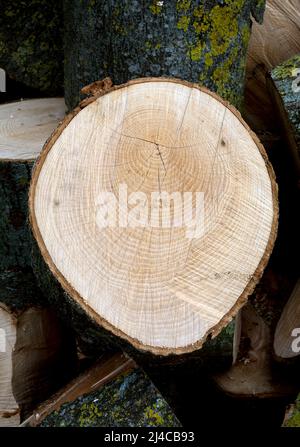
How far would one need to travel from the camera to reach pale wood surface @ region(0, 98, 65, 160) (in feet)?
7.72

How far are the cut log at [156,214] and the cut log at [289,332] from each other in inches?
24.1

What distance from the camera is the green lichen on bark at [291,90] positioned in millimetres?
2174

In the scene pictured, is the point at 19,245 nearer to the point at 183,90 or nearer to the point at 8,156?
the point at 8,156

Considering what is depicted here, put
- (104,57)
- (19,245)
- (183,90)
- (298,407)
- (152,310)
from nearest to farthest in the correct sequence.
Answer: (152,310) < (183,90) < (298,407) < (104,57) < (19,245)

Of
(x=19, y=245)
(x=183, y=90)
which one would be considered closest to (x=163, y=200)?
(x=183, y=90)

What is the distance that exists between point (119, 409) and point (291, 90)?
123cm

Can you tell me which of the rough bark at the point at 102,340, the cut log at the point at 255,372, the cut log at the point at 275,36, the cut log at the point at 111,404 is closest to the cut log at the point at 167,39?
the cut log at the point at 275,36

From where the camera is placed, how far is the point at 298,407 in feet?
6.59

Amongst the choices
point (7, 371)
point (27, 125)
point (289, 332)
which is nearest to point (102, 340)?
point (7, 371)

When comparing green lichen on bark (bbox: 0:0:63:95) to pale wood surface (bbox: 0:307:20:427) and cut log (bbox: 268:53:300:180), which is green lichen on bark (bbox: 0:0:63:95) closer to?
cut log (bbox: 268:53:300:180)

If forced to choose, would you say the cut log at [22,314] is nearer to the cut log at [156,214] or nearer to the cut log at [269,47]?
the cut log at [156,214]

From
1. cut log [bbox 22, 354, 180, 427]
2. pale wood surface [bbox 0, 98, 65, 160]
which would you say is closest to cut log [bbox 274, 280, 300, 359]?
cut log [bbox 22, 354, 180, 427]
